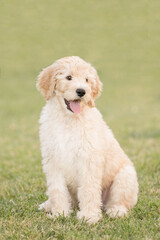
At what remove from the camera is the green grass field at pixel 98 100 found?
4.30 meters

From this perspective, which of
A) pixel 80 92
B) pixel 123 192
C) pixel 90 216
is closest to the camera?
pixel 80 92

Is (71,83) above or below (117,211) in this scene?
above

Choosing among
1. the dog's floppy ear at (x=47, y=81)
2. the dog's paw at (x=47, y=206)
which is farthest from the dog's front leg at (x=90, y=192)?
the dog's floppy ear at (x=47, y=81)

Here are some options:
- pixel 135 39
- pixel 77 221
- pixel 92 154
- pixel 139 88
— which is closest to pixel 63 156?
pixel 92 154

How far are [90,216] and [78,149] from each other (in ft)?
2.48

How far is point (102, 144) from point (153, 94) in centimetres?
1451

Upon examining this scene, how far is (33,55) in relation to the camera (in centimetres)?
2552

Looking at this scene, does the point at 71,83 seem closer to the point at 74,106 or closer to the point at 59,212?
the point at 74,106

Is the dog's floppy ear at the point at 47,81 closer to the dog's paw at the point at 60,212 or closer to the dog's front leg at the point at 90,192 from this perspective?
the dog's front leg at the point at 90,192

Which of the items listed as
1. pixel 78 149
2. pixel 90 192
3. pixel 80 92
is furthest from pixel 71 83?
pixel 90 192

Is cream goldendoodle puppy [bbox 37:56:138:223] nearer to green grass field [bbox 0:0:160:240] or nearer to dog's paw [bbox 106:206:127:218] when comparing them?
dog's paw [bbox 106:206:127:218]

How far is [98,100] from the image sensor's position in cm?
1692

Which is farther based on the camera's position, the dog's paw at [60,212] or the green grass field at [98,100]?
the dog's paw at [60,212]

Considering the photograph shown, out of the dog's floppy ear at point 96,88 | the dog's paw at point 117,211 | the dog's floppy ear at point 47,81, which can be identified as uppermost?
the dog's floppy ear at point 47,81
